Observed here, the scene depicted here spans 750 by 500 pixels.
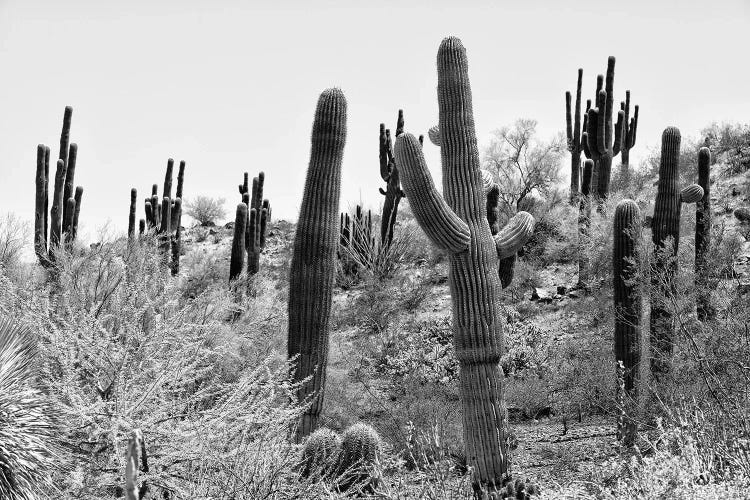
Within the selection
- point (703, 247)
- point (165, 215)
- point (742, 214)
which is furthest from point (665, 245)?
point (165, 215)

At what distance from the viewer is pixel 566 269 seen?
2272 centimetres

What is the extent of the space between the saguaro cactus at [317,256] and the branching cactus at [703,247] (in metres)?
5.34

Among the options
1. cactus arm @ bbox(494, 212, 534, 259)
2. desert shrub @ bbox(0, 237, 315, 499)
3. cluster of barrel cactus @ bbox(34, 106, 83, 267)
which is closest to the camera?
desert shrub @ bbox(0, 237, 315, 499)

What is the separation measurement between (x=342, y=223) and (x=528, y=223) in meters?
13.4

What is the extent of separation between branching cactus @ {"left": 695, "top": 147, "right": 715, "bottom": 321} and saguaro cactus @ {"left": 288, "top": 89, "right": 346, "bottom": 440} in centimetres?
534

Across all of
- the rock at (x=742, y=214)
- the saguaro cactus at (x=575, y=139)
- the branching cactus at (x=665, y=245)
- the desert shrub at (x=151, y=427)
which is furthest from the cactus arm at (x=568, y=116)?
the desert shrub at (x=151, y=427)

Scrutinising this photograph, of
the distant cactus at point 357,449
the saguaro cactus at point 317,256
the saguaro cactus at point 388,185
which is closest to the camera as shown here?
the distant cactus at point 357,449

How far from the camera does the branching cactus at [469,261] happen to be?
10164mm

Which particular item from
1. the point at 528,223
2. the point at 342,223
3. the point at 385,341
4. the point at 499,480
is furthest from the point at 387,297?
the point at 499,480

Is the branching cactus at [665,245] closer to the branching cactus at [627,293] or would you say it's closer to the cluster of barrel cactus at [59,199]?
the branching cactus at [627,293]

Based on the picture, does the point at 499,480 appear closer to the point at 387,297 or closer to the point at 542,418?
the point at 542,418

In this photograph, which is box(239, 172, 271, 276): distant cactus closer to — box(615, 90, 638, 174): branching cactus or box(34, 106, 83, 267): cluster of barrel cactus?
box(34, 106, 83, 267): cluster of barrel cactus

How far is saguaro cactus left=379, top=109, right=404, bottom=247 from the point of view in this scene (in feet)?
77.5

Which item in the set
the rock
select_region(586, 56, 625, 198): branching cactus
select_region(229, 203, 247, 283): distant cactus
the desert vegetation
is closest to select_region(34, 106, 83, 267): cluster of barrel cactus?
the desert vegetation
